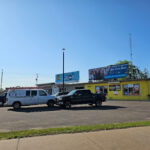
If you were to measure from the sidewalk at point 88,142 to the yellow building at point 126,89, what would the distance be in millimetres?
20793

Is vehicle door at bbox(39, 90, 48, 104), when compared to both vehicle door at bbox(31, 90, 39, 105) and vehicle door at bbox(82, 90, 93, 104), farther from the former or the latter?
vehicle door at bbox(82, 90, 93, 104)

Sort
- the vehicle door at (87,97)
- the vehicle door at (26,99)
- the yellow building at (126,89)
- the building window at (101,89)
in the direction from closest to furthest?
the vehicle door at (26,99) < the vehicle door at (87,97) < the yellow building at (126,89) < the building window at (101,89)

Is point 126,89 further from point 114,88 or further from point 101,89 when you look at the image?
point 101,89

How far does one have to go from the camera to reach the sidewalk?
454 cm

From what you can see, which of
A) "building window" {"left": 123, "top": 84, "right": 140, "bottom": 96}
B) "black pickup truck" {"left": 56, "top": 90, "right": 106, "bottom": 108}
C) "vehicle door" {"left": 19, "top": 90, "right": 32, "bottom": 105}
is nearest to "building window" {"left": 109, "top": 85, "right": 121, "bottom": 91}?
"building window" {"left": 123, "top": 84, "right": 140, "bottom": 96}

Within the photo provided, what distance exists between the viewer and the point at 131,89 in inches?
1048

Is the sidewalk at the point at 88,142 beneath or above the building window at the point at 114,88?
beneath

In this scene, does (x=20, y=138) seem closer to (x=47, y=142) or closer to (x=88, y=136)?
(x=47, y=142)

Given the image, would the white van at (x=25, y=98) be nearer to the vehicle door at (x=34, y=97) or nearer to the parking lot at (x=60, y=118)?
the vehicle door at (x=34, y=97)

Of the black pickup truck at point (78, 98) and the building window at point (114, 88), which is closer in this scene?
the black pickup truck at point (78, 98)

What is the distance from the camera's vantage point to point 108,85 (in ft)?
98.8

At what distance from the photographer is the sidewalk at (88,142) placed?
4.54 meters

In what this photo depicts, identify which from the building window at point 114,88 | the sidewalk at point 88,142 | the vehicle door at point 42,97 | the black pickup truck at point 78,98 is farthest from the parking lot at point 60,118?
the building window at point 114,88

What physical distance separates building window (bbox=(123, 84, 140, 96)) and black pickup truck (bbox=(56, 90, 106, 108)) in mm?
10783
